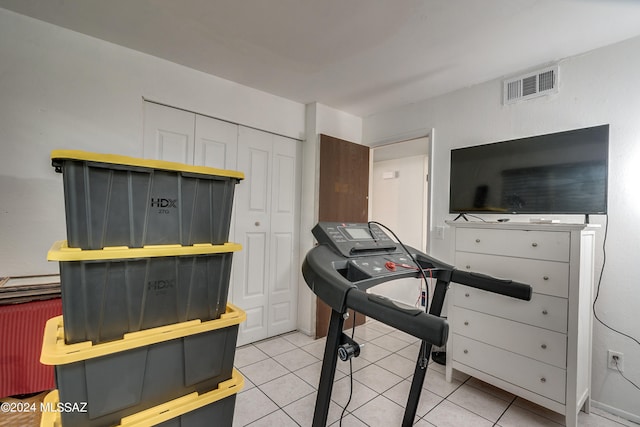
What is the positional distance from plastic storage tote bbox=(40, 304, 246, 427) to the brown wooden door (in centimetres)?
185

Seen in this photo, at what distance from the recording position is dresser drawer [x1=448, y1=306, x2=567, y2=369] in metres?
1.67

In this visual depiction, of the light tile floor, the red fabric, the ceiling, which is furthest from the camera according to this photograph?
the light tile floor

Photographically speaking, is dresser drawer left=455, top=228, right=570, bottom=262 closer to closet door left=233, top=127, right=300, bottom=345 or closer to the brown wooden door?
the brown wooden door

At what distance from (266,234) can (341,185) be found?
3.19ft

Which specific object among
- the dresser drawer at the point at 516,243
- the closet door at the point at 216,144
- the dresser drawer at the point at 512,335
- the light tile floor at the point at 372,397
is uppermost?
the closet door at the point at 216,144

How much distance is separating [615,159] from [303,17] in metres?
2.22

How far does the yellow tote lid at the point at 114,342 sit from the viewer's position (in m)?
0.81

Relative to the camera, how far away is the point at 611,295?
6.04 feet

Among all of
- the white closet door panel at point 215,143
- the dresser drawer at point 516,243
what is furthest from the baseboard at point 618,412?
the white closet door panel at point 215,143

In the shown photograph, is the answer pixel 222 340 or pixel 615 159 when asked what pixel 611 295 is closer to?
pixel 615 159

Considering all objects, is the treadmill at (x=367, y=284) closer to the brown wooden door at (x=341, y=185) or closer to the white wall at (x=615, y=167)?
the white wall at (x=615, y=167)

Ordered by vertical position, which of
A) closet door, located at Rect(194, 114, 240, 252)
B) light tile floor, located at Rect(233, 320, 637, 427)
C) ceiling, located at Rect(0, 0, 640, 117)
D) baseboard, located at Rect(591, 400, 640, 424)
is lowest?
light tile floor, located at Rect(233, 320, 637, 427)

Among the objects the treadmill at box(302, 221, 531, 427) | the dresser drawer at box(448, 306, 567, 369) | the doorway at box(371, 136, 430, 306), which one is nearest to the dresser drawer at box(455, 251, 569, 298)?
the dresser drawer at box(448, 306, 567, 369)

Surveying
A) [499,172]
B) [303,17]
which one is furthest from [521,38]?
[303,17]
